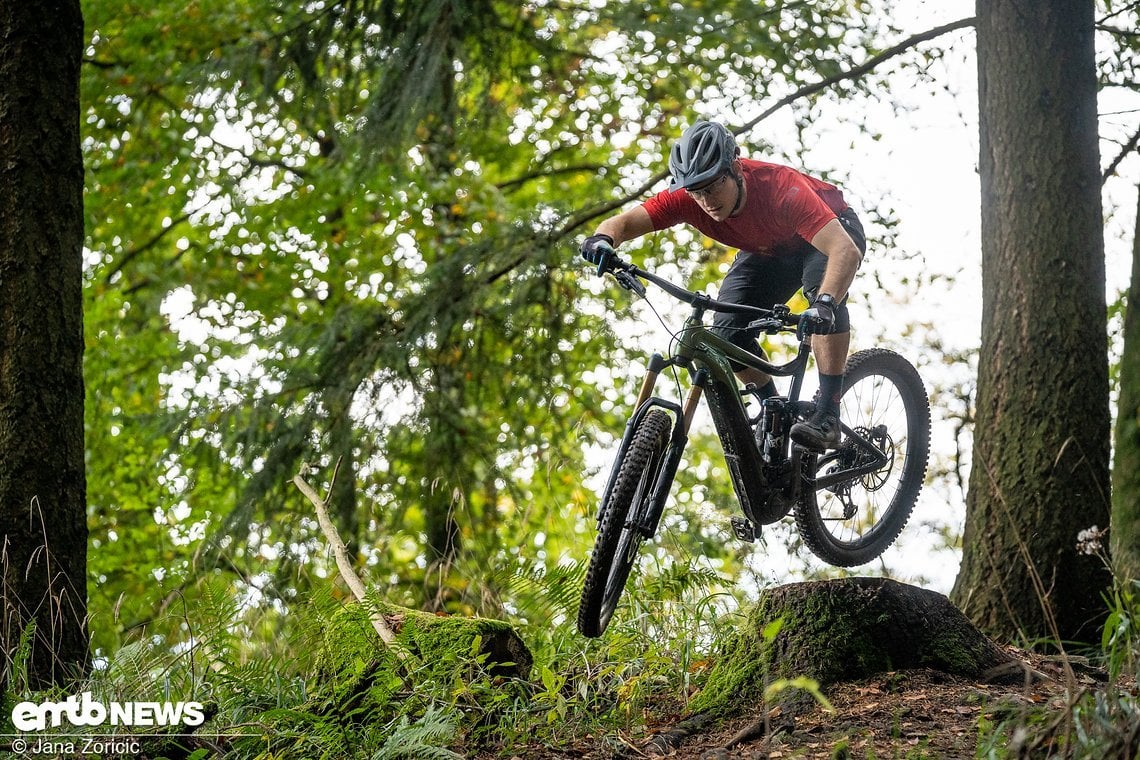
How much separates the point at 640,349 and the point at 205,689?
7.66 m

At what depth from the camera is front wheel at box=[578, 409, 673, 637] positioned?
4051 mm

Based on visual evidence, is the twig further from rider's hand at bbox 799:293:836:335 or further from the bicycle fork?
rider's hand at bbox 799:293:836:335

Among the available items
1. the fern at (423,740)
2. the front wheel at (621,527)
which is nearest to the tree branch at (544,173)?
the front wheel at (621,527)

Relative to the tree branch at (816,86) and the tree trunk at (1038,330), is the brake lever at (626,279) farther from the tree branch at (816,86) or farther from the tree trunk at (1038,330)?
the tree branch at (816,86)

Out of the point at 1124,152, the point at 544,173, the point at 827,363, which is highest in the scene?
the point at 544,173

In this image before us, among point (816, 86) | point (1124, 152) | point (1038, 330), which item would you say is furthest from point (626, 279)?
point (1124, 152)

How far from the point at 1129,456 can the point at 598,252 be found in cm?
271

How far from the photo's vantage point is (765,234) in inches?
187

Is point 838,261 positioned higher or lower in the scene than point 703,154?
lower

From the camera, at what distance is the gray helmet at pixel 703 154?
14.3 feet

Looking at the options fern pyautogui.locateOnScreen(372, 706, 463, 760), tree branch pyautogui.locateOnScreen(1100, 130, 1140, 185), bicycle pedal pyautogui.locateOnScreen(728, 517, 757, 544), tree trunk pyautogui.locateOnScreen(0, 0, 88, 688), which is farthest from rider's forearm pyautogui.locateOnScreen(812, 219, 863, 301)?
tree branch pyautogui.locateOnScreen(1100, 130, 1140, 185)

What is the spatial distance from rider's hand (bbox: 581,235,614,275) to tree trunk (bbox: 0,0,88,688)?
2366 mm

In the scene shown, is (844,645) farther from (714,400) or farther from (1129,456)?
(1129,456)

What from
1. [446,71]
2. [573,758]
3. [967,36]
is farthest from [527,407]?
[573,758]
